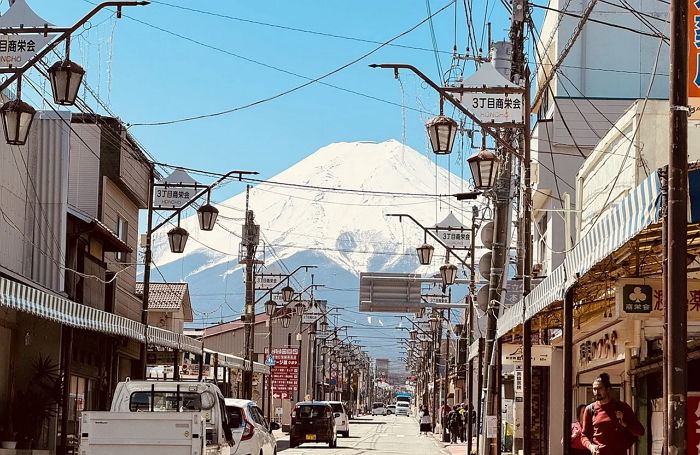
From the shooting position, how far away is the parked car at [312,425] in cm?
4706

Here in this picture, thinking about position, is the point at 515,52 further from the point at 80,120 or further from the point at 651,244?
the point at 80,120

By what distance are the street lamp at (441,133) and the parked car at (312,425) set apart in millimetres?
27321

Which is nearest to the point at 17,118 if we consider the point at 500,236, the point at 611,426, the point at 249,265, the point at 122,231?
the point at 611,426

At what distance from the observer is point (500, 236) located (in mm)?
27672

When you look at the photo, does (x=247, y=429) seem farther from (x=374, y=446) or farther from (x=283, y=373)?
(x=283, y=373)

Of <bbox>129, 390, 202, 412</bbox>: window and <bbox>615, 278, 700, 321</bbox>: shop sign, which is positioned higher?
<bbox>615, 278, 700, 321</bbox>: shop sign

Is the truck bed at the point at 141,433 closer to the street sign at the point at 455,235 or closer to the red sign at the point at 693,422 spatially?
the red sign at the point at 693,422

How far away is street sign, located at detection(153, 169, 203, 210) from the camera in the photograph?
106 feet

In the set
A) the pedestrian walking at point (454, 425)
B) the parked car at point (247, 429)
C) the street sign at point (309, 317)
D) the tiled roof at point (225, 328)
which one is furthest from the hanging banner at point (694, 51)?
the tiled roof at point (225, 328)

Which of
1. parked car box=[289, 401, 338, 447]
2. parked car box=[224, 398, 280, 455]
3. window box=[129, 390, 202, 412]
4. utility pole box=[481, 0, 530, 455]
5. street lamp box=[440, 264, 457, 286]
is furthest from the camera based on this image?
parked car box=[289, 401, 338, 447]

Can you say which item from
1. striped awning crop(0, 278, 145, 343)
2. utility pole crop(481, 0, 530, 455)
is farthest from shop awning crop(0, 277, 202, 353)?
utility pole crop(481, 0, 530, 455)

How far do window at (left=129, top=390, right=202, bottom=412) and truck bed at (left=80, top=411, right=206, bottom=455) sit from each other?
3.14 m

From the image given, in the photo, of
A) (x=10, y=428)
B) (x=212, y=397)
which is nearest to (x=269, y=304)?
(x=10, y=428)

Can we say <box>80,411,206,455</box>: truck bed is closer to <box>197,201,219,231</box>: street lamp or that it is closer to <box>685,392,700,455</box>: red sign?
<box>685,392,700,455</box>: red sign
